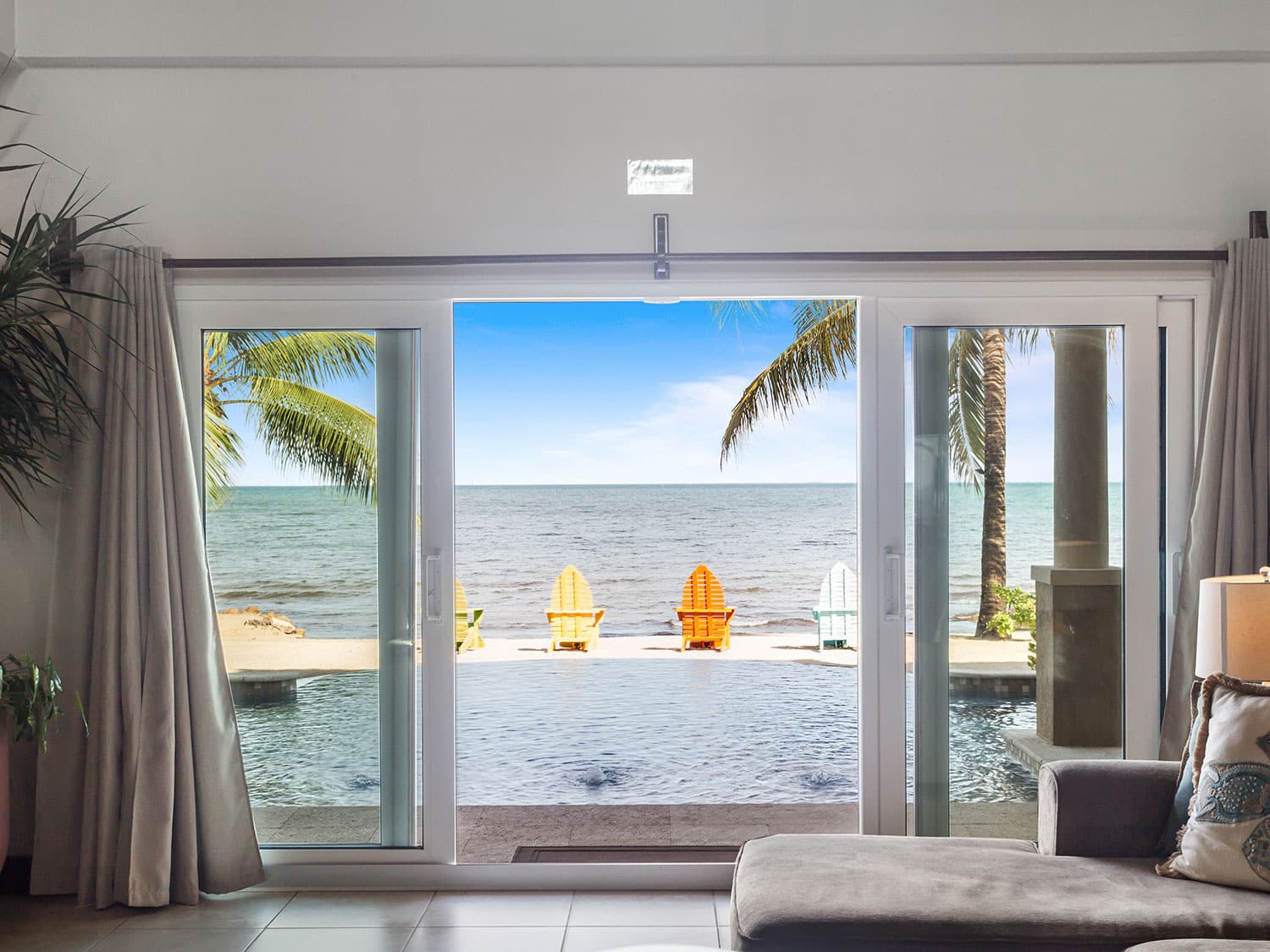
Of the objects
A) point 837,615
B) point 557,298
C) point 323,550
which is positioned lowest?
point 837,615

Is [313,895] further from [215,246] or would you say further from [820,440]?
[820,440]

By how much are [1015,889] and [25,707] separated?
112 inches

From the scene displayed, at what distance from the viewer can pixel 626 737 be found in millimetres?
7195

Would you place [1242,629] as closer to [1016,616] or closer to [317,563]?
[1016,616]

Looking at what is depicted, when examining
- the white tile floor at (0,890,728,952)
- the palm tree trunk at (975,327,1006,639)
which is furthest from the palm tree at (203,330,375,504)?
the palm tree trunk at (975,327,1006,639)

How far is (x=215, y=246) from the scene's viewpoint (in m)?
3.24

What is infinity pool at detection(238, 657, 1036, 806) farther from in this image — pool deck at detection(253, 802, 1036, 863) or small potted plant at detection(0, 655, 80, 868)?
small potted plant at detection(0, 655, 80, 868)

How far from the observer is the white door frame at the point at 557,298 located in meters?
3.20

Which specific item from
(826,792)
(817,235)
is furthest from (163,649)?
(826,792)

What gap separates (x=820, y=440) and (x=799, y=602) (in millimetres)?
2650

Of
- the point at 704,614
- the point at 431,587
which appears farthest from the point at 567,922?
the point at 704,614

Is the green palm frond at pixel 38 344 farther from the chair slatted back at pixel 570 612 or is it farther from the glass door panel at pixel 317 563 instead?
the chair slatted back at pixel 570 612

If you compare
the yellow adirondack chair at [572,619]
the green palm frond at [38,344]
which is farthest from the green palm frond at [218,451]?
the yellow adirondack chair at [572,619]

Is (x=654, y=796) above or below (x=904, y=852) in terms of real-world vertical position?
below
